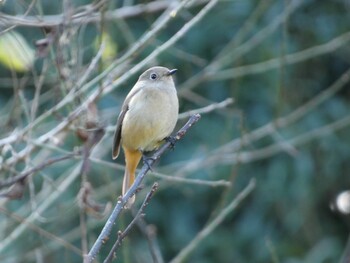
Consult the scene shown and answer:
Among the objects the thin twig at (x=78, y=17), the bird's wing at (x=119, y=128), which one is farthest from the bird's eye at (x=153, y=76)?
the thin twig at (x=78, y=17)

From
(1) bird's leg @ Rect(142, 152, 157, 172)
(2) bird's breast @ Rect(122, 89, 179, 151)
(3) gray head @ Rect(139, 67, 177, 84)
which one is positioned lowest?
(1) bird's leg @ Rect(142, 152, 157, 172)

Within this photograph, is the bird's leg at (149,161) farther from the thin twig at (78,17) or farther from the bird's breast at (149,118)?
the thin twig at (78,17)

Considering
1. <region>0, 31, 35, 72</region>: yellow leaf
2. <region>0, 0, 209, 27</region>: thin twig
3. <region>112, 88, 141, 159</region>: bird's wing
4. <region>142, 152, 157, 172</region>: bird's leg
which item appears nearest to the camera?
<region>142, 152, 157, 172</region>: bird's leg

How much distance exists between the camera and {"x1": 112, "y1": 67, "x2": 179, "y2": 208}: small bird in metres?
5.23

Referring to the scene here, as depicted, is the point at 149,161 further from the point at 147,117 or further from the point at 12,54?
the point at 12,54

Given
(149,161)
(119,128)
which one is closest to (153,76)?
(119,128)

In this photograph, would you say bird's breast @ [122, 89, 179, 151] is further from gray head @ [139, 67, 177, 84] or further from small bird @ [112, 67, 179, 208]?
gray head @ [139, 67, 177, 84]

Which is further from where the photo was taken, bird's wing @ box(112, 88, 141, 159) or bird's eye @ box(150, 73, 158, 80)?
bird's eye @ box(150, 73, 158, 80)

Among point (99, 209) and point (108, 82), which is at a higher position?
point (108, 82)

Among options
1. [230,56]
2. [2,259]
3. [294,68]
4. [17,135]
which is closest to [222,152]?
[230,56]

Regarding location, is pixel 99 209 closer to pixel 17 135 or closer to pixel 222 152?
pixel 17 135

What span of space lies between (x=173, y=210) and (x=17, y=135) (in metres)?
4.57

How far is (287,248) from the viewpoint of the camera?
358 inches

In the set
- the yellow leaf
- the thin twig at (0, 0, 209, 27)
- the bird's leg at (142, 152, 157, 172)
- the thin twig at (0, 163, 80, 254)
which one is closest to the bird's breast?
the bird's leg at (142, 152, 157, 172)
